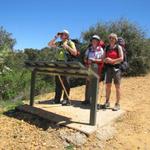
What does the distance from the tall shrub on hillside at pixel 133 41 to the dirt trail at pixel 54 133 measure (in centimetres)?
496

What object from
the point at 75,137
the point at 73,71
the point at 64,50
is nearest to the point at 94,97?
the point at 73,71

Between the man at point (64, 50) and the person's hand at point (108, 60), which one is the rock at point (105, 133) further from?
the man at point (64, 50)

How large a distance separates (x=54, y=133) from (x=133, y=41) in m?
8.03

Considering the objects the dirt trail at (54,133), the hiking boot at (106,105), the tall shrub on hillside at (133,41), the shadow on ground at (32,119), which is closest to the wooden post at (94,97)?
the dirt trail at (54,133)

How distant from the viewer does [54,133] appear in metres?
6.95

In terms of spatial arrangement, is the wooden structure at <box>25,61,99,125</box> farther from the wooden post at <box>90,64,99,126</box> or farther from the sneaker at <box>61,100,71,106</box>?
the sneaker at <box>61,100,71,106</box>

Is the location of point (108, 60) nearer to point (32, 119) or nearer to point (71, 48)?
point (71, 48)

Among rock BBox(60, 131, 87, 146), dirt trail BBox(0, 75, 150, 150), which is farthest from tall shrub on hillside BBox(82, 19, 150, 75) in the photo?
rock BBox(60, 131, 87, 146)

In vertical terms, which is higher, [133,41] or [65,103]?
[133,41]

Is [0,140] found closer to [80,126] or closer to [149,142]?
[80,126]

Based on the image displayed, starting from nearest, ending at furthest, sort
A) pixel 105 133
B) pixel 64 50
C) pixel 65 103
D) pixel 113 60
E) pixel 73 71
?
pixel 105 133 < pixel 73 71 < pixel 113 60 < pixel 64 50 < pixel 65 103

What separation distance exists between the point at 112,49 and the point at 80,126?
2.06 m

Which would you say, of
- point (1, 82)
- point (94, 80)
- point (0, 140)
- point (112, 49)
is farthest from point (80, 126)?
point (1, 82)

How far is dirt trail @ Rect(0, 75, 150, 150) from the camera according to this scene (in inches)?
262
